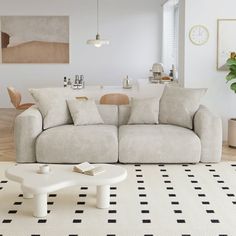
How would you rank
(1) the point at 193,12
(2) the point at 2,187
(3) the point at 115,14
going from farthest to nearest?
(3) the point at 115,14 → (1) the point at 193,12 → (2) the point at 2,187

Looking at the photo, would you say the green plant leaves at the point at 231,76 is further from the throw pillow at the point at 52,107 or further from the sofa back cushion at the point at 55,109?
the throw pillow at the point at 52,107

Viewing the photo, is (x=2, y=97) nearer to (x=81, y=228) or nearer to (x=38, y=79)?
(x=38, y=79)

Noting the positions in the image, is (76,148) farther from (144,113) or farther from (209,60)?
(209,60)

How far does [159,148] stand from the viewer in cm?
569

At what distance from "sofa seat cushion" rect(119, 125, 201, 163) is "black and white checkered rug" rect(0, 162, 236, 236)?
305 millimetres

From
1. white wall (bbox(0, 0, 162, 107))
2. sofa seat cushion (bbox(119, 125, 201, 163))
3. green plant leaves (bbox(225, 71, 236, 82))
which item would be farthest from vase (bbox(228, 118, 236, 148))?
white wall (bbox(0, 0, 162, 107))

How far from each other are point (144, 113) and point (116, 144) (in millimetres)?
753

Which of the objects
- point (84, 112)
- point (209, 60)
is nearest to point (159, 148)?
point (84, 112)

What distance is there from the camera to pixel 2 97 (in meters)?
11.1

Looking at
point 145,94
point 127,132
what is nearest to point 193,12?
point 145,94

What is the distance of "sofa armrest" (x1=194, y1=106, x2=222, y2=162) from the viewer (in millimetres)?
5793

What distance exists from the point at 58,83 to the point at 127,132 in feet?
17.9

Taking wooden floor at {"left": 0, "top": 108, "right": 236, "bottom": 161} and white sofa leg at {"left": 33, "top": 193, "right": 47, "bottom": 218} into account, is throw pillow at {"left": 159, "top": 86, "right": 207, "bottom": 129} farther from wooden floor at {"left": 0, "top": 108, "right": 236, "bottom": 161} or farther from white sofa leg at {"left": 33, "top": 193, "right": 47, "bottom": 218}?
white sofa leg at {"left": 33, "top": 193, "right": 47, "bottom": 218}

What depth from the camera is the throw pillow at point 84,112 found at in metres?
6.09
